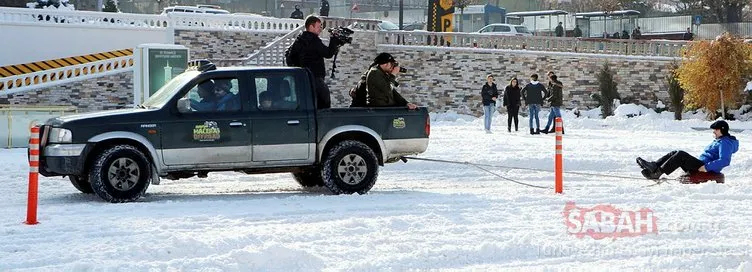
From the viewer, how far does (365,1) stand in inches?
3423

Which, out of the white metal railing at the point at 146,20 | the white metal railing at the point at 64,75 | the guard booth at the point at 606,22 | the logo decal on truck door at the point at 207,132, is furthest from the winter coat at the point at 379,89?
the guard booth at the point at 606,22

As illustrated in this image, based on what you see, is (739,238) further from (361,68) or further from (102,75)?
(361,68)

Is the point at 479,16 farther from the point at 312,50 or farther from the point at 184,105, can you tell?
the point at 184,105

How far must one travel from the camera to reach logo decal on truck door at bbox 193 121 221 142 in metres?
15.0

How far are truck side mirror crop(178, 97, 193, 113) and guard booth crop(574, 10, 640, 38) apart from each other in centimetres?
4304

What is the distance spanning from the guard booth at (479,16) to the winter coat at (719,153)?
48.2 m

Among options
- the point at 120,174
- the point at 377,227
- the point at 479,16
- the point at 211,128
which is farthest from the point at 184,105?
the point at 479,16

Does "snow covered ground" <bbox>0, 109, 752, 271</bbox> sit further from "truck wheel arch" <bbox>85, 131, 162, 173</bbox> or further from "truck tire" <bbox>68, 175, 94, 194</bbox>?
"truck wheel arch" <bbox>85, 131, 162, 173</bbox>

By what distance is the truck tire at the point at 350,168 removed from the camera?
1541cm

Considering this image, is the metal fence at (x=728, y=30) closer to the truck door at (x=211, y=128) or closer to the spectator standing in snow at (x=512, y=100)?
the spectator standing in snow at (x=512, y=100)

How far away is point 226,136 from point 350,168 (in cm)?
159

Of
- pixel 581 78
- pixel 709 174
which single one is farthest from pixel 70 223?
pixel 581 78

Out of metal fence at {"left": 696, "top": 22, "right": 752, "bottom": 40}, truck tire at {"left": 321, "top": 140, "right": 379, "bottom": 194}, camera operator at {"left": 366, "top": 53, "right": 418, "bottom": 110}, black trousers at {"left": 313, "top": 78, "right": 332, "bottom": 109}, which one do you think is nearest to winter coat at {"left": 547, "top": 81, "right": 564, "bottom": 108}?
camera operator at {"left": 366, "top": 53, "right": 418, "bottom": 110}

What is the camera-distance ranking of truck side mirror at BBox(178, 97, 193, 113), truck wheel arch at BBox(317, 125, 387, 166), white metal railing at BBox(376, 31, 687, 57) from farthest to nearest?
white metal railing at BBox(376, 31, 687, 57)
truck wheel arch at BBox(317, 125, 387, 166)
truck side mirror at BBox(178, 97, 193, 113)
